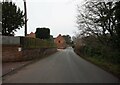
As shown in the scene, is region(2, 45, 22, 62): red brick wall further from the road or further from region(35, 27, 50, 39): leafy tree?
region(35, 27, 50, 39): leafy tree

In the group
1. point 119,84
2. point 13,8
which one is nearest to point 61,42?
point 13,8

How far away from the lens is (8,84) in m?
12.1

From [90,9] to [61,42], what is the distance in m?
107

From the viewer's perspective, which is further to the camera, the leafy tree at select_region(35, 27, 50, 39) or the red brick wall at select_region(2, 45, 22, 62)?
the leafy tree at select_region(35, 27, 50, 39)

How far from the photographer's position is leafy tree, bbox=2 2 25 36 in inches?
1401

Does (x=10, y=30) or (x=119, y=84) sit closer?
(x=119, y=84)

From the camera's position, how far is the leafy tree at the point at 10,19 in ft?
117

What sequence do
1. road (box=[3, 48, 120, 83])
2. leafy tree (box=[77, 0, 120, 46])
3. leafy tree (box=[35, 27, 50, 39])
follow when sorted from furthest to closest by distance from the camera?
1. leafy tree (box=[35, 27, 50, 39])
2. leafy tree (box=[77, 0, 120, 46])
3. road (box=[3, 48, 120, 83])

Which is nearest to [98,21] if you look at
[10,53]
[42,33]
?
[10,53]

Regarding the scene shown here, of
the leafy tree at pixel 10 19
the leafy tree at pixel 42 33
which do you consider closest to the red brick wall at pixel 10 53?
the leafy tree at pixel 10 19

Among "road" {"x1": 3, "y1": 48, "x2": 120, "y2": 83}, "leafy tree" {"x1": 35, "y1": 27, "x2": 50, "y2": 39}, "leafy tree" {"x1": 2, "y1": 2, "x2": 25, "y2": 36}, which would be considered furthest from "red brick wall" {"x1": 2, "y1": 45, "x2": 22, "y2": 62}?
"leafy tree" {"x1": 35, "y1": 27, "x2": 50, "y2": 39}

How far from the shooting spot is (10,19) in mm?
35906

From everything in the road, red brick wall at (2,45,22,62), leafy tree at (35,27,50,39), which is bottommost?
the road

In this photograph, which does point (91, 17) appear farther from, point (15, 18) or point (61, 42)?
point (61, 42)
